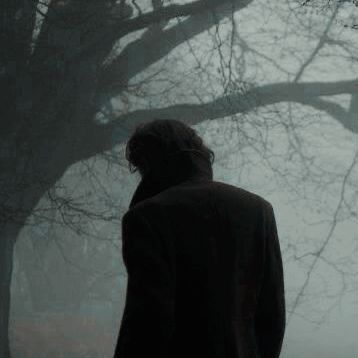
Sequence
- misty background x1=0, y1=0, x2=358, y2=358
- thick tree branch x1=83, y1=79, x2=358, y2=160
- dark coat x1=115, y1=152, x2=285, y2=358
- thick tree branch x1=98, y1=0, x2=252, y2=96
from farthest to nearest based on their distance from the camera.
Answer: thick tree branch x1=98, y1=0, x2=252, y2=96
thick tree branch x1=83, y1=79, x2=358, y2=160
misty background x1=0, y1=0, x2=358, y2=358
dark coat x1=115, y1=152, x2=285, y2=358

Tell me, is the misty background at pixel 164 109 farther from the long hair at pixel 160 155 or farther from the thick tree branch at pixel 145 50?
the long hair at pixel 160 155

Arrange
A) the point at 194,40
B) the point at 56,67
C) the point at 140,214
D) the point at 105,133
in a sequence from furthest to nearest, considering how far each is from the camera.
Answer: the point at 194,40, the point at 105,133, the point at 56,67, the point at 140,214

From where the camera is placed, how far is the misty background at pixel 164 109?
20.9 ft

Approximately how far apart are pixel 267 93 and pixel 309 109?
1.16m

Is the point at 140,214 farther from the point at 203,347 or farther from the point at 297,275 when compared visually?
the point at 297,275

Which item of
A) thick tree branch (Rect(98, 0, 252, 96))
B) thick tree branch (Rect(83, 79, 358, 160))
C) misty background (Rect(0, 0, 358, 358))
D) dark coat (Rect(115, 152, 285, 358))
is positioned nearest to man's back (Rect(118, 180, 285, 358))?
dark coat (Rect(115, 152, 285, 358))

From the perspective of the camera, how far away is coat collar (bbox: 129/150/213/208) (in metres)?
1.49

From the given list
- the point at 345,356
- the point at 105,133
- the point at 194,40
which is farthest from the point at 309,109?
the point at 345,356

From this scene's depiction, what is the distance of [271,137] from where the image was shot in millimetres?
8633

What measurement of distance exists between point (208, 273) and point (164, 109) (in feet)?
18.4

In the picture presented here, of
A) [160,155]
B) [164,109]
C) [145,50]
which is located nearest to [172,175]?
[160,155]

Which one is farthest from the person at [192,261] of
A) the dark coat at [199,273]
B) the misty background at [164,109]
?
the misty background at [164,109]

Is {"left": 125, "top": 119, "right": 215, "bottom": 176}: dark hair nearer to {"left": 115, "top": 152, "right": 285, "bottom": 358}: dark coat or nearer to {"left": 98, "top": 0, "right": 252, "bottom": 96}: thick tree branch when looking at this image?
{"left": 115, "top": 152, "right": 285, "bottom": 358}: dark coat

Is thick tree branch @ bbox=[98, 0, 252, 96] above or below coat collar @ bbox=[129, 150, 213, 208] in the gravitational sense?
above
